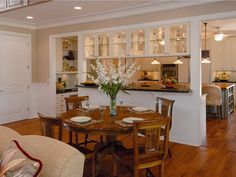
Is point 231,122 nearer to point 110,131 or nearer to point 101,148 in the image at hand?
point 101,148

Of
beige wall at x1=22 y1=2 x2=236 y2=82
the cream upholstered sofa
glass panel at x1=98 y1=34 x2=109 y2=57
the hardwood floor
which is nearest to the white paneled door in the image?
beige wall at x1=22 y1=2 x2=236 y2=82

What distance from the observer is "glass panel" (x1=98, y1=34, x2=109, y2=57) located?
5.65m

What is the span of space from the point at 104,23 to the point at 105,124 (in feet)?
10.9

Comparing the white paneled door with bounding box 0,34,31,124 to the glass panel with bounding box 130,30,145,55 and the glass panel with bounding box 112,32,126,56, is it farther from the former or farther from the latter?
the glass panel with bounding box 130,30,145,55

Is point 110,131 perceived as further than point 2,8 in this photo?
No

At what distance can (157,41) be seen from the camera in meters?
4.97

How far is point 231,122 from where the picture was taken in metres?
6.37

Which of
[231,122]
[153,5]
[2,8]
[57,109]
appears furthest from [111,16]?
[231,122]

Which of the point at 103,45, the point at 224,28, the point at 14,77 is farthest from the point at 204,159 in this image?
the point at 224,28

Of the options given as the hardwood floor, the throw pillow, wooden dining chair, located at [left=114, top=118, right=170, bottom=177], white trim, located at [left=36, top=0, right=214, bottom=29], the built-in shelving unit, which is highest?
white trim, located at [left=36, top=0, right=214, bottom=29]

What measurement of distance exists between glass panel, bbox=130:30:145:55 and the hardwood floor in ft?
5.99

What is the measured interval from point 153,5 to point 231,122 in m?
3.71

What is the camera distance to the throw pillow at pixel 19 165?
133cm

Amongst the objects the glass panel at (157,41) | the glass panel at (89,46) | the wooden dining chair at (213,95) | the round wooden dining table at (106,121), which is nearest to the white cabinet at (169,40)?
the glass panel at (157,41)
